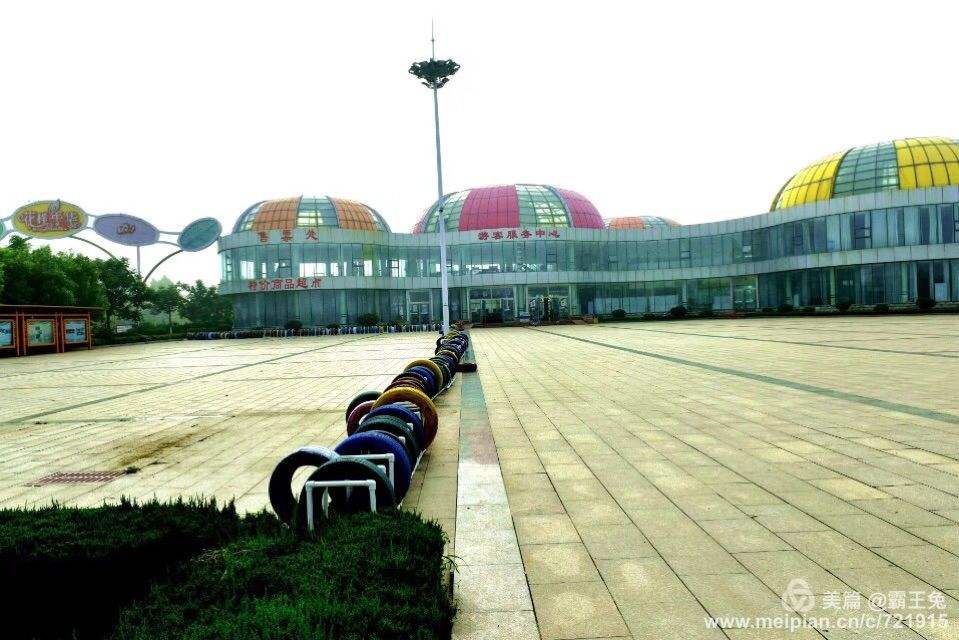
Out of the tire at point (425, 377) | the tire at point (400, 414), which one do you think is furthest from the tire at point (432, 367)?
the tire at point (400, 414)

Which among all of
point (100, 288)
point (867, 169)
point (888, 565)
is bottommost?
point (888, 565)

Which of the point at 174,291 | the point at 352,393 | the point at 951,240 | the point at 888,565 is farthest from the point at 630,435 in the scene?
the point at 174,291

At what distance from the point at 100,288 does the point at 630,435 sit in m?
44.8

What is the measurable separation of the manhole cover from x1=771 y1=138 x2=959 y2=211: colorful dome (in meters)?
54.1

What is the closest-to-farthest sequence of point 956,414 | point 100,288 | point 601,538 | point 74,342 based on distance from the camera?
point 601,538
point 956,414
point 74,342
point 100,288

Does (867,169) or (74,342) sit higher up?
(867,169)

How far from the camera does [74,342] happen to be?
3378 cm

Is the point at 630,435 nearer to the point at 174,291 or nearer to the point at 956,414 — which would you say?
the point at 956,414

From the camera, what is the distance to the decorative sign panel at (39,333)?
1177 inches

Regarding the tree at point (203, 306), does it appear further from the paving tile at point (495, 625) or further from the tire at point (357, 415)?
the paving tile at point (495, 625)

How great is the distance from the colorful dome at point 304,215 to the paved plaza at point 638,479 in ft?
139

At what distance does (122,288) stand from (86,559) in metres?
54.9

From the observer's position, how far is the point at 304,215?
53.6 metres

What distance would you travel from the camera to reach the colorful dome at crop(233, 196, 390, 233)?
5278 centimetres
